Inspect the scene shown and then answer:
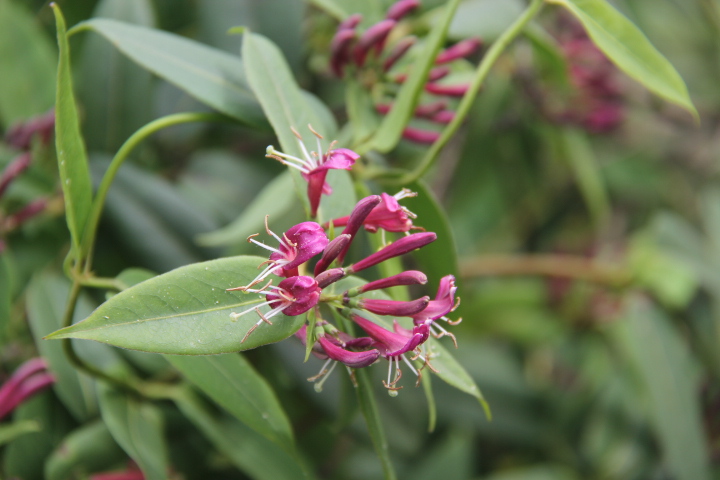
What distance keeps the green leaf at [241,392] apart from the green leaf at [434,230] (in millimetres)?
245

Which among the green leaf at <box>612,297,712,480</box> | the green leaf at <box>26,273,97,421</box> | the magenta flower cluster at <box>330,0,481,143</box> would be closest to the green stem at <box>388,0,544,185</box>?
the magenta flower cluster at <box>330,0,481,143</box>

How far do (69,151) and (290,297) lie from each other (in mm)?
245

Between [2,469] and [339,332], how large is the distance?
495 mm

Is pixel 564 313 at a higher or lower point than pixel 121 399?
lower

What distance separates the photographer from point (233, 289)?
431mm

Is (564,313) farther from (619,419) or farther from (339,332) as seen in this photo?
(339,332)

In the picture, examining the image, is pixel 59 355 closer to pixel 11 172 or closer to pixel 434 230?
pixel 11 172

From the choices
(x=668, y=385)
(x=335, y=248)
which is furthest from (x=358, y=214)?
(x=668, y=385)

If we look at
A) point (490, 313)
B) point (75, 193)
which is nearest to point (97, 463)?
point (75, 193)

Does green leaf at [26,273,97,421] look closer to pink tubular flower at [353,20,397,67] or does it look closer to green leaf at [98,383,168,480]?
green leaf at [98,383,168,480]

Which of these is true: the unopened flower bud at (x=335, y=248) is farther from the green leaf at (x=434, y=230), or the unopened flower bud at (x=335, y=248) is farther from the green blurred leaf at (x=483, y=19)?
the green blurred leaf at (x=483, y=19)

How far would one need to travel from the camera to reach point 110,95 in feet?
2.91

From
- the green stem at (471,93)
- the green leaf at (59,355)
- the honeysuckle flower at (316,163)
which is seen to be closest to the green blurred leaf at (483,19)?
the green stem at (471,93)

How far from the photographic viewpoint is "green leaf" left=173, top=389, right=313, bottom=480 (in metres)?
0.67
